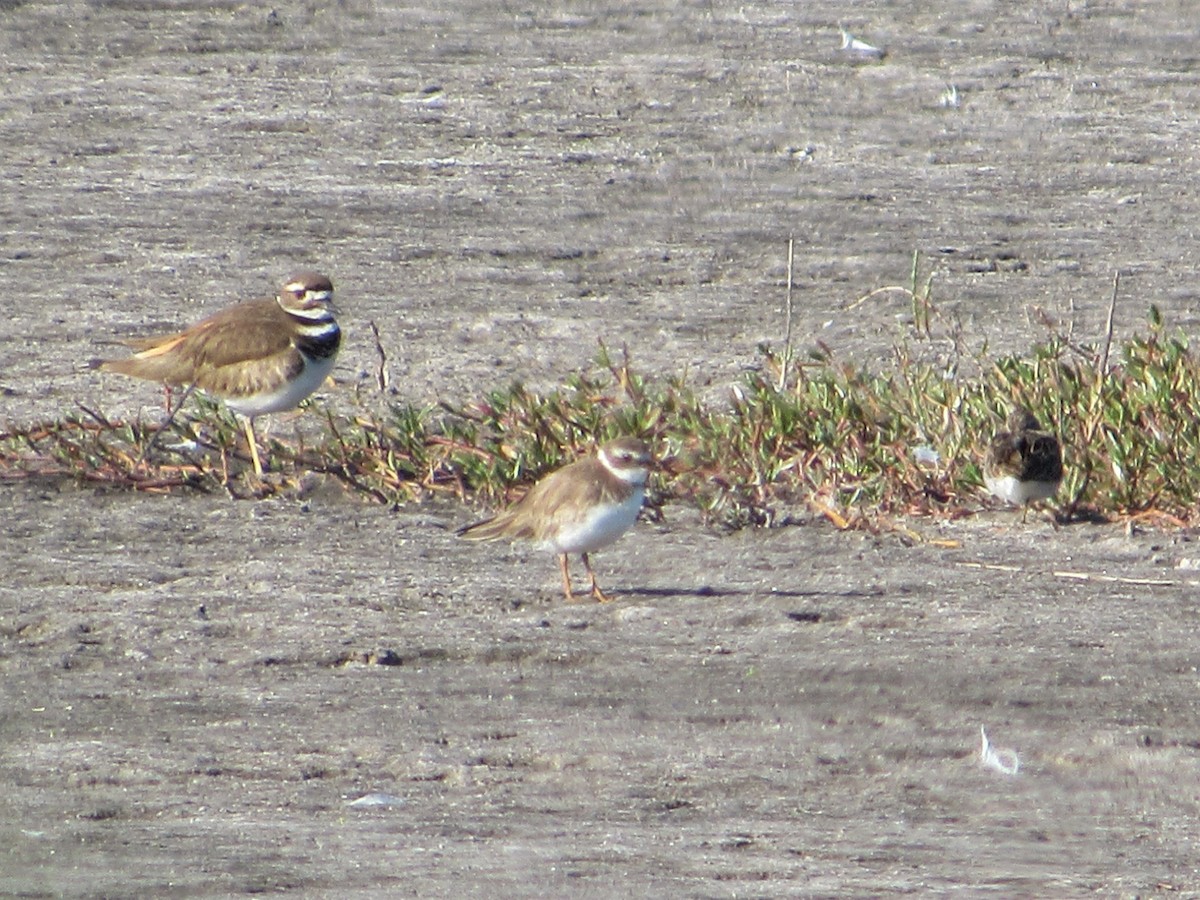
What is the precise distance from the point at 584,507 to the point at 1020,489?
185cm

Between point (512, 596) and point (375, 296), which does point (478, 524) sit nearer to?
point (512, 596)

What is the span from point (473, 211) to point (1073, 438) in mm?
4647

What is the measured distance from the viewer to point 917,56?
14.2 meters

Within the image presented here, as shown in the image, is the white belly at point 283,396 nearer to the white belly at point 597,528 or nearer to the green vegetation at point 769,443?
the green vegetation at point 769,443

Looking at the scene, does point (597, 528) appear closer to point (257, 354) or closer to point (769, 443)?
point (769, 443)

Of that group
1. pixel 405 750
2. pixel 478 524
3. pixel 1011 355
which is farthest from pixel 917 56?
pixel 405 750

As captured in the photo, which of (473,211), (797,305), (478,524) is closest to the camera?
(478,524)

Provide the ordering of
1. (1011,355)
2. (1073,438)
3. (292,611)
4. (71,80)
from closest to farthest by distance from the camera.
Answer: (292,611) → (1073,438) → (1011,355) → (71,80)

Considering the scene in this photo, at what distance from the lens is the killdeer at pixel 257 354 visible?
9227mm

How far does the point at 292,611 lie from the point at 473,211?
544cm

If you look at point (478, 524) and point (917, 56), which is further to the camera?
point (917, 56)

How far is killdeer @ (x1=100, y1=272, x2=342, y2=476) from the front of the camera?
923 centimetres

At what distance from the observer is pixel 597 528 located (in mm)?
7559

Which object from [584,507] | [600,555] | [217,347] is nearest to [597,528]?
[584,507]
